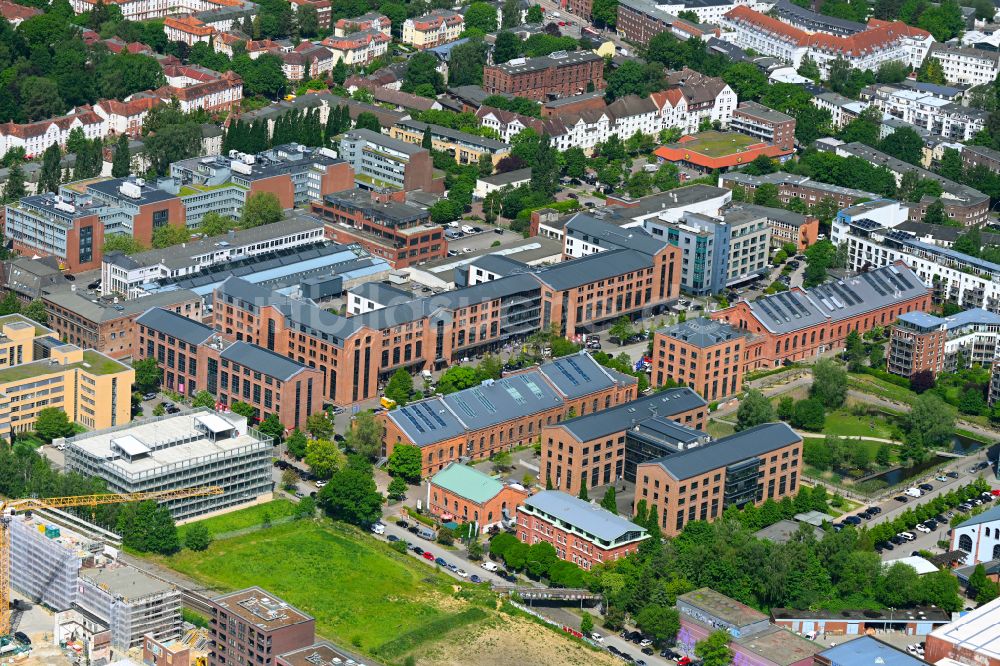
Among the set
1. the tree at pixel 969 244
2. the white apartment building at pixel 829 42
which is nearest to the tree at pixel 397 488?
the tree at pixel 969 244

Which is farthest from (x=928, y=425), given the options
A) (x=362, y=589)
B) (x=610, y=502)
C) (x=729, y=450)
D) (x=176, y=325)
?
(x=176, y=325)

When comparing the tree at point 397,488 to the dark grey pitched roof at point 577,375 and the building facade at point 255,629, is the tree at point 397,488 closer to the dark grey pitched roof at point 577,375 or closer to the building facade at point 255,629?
the dark grey pitched roof at point 577,375

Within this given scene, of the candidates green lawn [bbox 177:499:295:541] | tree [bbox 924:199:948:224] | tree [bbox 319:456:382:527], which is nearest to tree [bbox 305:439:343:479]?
green lawn [bbox 177:499:295:541]

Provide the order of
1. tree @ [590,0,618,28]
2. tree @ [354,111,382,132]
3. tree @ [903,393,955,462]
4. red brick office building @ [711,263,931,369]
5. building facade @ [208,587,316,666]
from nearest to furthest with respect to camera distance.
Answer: building facade @ [208,587,316,666] < tree @ [903,393,955,462] < red brick office building @ [711,263,931,369] < tree @ [354,111,382,132] < tree @ [590,0,618,28]

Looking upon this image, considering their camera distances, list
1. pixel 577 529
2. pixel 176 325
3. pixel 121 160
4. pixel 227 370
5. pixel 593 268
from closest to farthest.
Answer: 1. pixel 577 529
2. pixel 227 370
3. pixel 176 325
4. pixel 593 268
5. pixel 121 160

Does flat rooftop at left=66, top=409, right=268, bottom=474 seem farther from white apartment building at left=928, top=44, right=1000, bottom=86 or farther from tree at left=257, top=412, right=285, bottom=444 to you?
white apartment building at left=928, top=44, right=1000, bottom=86

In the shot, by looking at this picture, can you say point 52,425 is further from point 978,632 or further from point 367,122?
point 367,122
